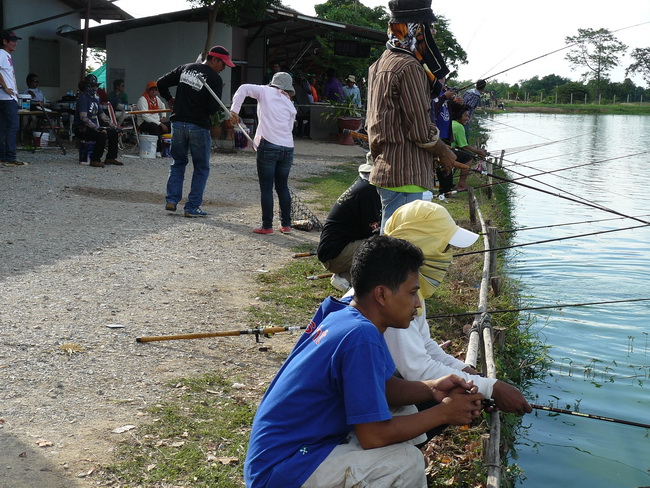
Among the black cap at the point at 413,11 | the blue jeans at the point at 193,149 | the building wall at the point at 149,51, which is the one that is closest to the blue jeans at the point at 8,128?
the blue jeans at the point at 193,149

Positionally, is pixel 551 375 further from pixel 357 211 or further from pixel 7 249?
pixel 7 249

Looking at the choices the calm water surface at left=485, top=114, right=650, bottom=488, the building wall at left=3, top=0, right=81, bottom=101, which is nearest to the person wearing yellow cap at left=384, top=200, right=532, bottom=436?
the calm water surface at left=485, top=114, right=650, bottom=488

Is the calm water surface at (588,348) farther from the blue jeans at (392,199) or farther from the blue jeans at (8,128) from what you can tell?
the blue jeans at (8,128)

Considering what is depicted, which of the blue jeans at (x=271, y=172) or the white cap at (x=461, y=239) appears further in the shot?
the blue jeans at (x=271, y=172)

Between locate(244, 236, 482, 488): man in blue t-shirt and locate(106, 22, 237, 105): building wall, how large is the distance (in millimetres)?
17578

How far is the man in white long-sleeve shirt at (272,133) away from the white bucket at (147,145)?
693 centimetres

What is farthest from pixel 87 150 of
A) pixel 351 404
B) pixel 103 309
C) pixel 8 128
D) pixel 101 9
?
pixel 351 404

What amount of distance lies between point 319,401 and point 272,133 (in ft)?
19.3

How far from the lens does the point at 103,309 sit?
574 cm

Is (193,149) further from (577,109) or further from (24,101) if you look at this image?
(577,109)

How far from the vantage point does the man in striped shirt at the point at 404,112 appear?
16.2 feet

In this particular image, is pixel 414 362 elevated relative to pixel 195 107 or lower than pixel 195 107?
lower

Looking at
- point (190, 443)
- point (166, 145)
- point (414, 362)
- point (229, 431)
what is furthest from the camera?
point (166, 145)

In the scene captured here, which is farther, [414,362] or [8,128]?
[8,128]
